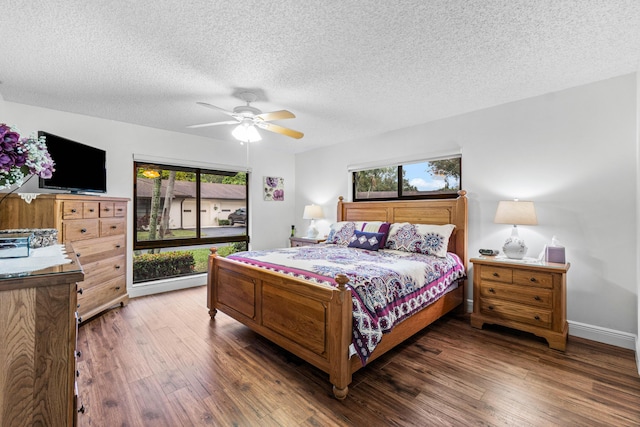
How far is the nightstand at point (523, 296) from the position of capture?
253cm

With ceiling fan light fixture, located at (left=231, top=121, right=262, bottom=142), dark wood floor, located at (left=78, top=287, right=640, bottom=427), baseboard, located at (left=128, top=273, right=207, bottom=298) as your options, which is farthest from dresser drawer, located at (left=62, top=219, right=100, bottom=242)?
ceiling fan light fixture, located at (left=231, top=121, right=262, bottom=142)

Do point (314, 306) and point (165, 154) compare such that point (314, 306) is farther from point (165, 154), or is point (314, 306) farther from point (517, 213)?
point (165, 154)

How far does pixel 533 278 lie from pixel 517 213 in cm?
62

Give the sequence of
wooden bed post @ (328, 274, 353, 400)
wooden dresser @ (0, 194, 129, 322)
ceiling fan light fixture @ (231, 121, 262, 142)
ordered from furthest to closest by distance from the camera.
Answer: ceiling fan light fixture @ (231, 121, 262, 142), wooden dresser @ (0, 194, 129, 322), wooden bed post @ (328, 274, 353, 400)

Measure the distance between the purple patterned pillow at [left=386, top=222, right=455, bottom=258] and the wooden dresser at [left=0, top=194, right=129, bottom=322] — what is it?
3.30 meters

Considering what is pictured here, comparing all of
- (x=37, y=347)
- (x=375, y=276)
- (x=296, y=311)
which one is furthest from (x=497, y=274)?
(x=37, y=347)

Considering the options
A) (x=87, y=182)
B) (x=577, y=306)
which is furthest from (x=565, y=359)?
(x=87, y=182)

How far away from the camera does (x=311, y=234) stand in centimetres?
496

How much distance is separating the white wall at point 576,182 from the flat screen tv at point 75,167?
428 cm

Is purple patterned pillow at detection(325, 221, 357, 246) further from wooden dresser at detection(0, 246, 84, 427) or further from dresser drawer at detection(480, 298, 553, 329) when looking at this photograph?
wooden dresser at detection(0, 246, 84, 427)

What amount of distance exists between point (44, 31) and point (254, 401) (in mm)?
2792

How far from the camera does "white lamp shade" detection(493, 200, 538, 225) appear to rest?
9.04ft

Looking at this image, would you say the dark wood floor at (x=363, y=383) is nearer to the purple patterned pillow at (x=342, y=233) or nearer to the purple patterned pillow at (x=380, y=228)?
the purple patterned pillow at (x=380, y=228)

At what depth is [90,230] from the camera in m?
3.05
